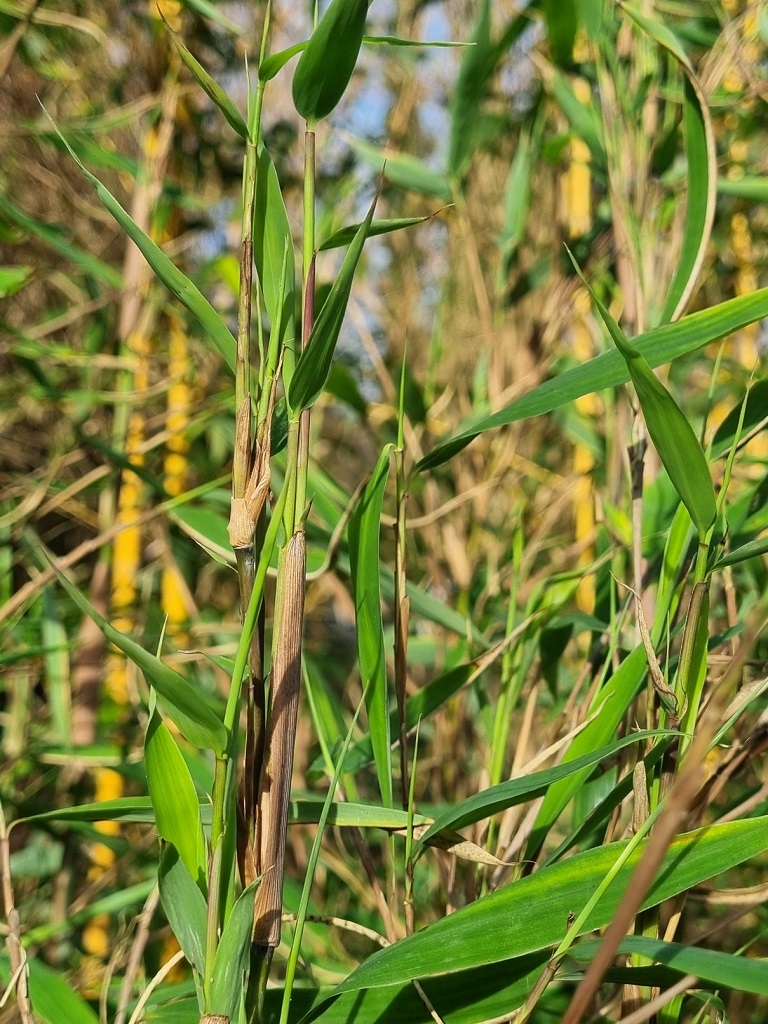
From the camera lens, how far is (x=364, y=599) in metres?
0.29

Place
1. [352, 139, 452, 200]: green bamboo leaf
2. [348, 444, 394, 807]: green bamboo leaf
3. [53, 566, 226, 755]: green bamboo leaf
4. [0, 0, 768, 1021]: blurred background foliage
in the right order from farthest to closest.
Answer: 1. [352, 139, 452, 200]: green bamboo leaf
2. [0, 0, 768, 1021]: blurred background foliage
3. [348, 444, 394, 807]: green bamboo leaf
4. [53, 566, 226, 755]: green bamboo leaf

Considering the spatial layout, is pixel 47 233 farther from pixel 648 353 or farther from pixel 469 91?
pixel 648 353

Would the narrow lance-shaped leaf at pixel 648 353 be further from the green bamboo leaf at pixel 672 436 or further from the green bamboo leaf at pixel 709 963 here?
the green bamboo leaf at pixel 709 963

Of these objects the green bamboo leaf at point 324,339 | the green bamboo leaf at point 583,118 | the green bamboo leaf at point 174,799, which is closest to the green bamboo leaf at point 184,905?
the green bamboo leaf at point 174,799

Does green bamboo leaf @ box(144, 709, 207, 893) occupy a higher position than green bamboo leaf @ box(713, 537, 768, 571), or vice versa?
green bamboo leaf @ box(713, 537, 768, 571)

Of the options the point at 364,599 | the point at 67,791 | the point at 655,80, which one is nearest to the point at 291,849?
the point at 67,791

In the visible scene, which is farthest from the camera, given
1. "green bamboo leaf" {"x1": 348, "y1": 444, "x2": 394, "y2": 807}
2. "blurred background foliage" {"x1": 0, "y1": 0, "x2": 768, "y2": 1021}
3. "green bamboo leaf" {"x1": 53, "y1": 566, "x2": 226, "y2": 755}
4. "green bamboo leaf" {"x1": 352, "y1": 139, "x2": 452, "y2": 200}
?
"green bamboo leaf" {"x1": 352, "y1": 139, "x2": 452, "y2": 200}

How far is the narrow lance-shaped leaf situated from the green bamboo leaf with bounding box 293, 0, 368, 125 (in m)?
0.10

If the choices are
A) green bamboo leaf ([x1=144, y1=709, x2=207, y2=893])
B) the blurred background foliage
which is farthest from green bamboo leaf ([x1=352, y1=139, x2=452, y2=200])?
green bamboo leaf ([x1=144, y1=709, x2=207, y2=893])

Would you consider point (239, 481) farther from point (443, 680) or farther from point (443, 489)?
point (443, 489)

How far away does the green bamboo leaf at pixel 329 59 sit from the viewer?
212mm

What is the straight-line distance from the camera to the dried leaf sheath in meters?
0.22

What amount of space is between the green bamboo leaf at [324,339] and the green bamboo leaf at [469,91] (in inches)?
14.8

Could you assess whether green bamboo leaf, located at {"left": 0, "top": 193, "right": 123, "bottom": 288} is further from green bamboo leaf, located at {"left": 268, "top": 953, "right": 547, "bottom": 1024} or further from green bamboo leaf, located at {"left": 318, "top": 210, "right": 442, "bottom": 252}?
green bamboo leaf, located at {"left": 268, "top": 953, "right": 547, "bottom": 1024}
